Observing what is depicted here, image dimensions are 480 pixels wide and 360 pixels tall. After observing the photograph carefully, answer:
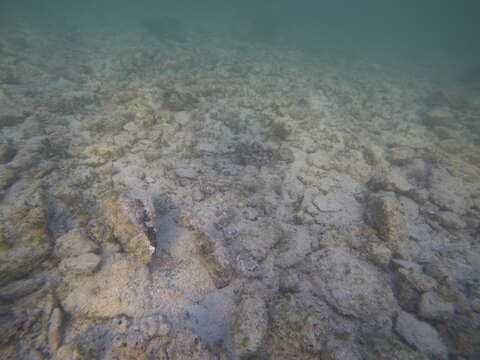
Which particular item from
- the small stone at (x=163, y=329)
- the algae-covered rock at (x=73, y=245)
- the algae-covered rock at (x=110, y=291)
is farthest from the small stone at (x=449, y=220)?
the algae-covered rock at (x=73, y=245)

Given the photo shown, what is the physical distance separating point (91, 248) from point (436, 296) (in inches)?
196

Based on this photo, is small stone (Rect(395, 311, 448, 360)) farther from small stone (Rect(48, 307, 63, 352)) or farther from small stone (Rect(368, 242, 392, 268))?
small stone (Rect(48, 307, 63, 352))

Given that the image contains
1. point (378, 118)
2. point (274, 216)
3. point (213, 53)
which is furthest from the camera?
point (213, 53)

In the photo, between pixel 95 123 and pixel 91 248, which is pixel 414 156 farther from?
pixel 95 123

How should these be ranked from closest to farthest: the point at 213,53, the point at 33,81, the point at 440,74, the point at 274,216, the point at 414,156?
the point at 274,216
the point at 414,156
the point at 33,81
the point at 213,53
the point at 440,74

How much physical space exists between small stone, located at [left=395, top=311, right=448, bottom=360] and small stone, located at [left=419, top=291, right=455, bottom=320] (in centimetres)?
15

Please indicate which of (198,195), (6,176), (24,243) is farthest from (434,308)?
(6,176)

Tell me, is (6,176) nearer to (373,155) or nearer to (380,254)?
(380,254)

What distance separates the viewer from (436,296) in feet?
11.4

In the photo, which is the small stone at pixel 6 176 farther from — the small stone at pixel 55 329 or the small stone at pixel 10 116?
the small stone at pixel 55 329

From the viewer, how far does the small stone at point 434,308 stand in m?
3.28

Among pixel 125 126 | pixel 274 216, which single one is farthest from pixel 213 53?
pixel 274 216

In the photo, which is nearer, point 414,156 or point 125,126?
point 125,126

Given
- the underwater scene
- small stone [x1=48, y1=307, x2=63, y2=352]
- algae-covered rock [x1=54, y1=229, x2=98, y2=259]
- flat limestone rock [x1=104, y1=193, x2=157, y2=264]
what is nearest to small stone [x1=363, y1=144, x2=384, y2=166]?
the underwater scene
